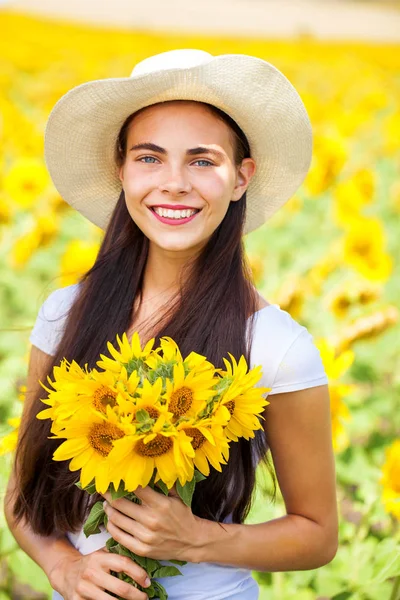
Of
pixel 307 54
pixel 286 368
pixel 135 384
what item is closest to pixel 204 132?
pixel 286 368

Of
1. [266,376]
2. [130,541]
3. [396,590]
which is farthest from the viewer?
[396,590]

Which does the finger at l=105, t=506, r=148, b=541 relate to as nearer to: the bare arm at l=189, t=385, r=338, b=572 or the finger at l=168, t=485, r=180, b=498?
the finger at l=168, t=485, r=180, b=498

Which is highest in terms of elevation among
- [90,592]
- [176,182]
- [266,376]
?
[176,182]

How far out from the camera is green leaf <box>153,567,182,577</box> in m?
1.69

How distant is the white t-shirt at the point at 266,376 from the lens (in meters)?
1.82

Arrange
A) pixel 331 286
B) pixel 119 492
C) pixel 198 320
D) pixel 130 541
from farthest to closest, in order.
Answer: pixel 331 286, pixel 198 320, pixel 130 541, pixel 119 492

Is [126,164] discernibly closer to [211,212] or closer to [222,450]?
[211,212]

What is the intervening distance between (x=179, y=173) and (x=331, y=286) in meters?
2.53

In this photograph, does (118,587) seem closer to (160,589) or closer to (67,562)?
(160,589)

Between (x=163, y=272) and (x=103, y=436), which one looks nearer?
(x=103, y=436)

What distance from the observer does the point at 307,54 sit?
19062 mm

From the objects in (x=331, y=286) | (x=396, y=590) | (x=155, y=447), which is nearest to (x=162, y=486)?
(x=155, y=447)

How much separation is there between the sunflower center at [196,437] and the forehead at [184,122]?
67 cm

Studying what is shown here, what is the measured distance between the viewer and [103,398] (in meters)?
1.43
